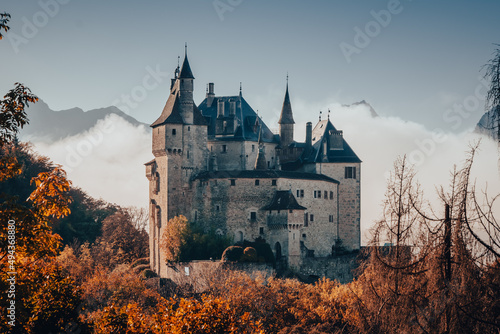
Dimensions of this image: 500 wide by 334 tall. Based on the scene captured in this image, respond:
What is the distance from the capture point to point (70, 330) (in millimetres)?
24734

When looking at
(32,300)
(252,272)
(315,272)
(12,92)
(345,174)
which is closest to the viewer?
(12,92)

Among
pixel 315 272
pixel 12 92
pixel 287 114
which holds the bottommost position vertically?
pixel 315 272

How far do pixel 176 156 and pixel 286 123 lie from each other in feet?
47.4

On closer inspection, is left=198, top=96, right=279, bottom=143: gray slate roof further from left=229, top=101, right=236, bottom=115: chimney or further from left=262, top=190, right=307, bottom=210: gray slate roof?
left=262, top=190, right=307, bottom=210: gray slate roof

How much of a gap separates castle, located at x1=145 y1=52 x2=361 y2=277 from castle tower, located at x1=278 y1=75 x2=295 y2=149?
0.36ft

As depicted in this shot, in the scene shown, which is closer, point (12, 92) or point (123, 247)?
point (12, 92)

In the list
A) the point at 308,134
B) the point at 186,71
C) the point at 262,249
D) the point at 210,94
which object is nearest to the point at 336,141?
the point at 308,134

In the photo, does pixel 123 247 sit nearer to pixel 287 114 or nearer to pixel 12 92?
pixel 287 114

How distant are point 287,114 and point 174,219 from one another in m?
19.5

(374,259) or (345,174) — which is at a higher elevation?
(345,174)

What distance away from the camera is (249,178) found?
73250 mm

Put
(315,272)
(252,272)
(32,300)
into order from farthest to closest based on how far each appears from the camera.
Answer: (315,272), (252,272), (32,300)

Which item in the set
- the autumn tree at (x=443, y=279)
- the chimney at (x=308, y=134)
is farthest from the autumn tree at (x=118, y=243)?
the autumn tree at (x=443, y=279)

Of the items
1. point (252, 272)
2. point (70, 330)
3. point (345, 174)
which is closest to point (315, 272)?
point (252, 272)
